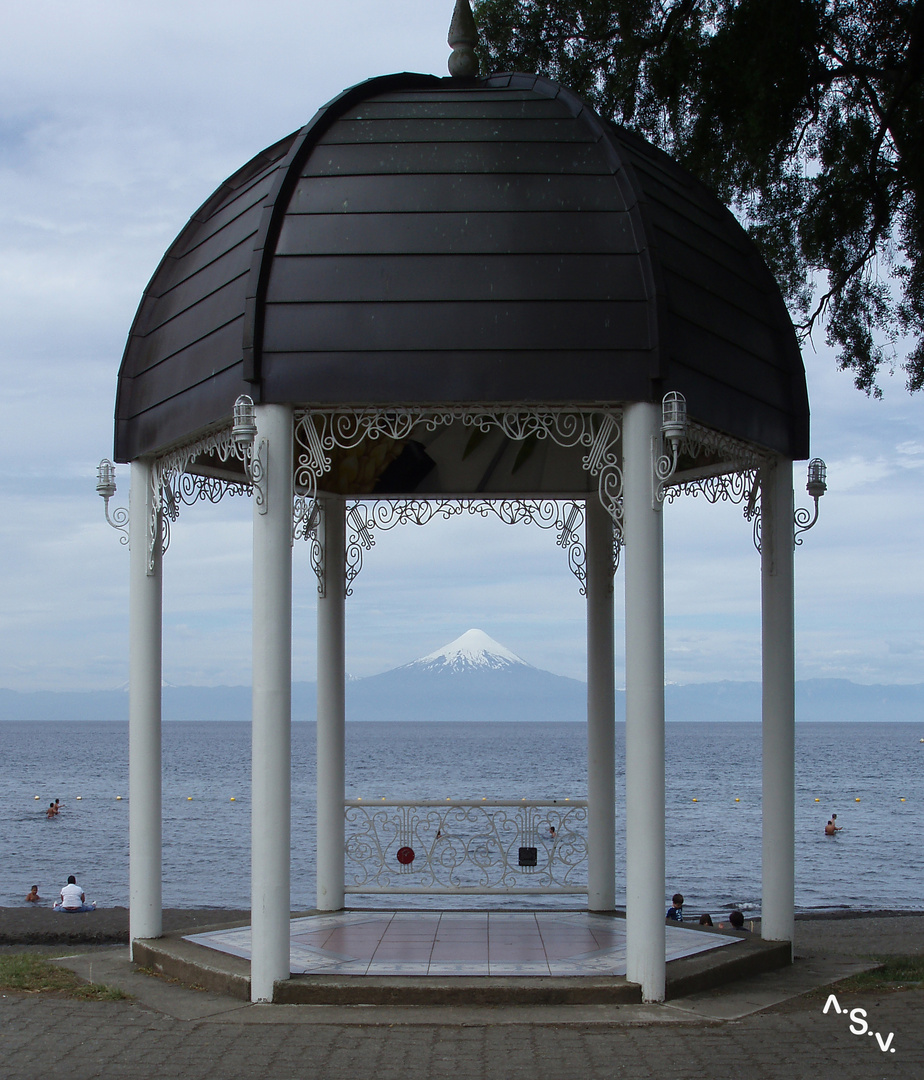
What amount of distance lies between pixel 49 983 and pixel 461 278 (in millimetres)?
5798

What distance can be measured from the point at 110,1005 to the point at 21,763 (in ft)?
340

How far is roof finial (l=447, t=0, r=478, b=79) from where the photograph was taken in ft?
31.8

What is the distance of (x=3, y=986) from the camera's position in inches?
324

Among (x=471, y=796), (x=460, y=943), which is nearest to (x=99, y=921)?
(x=460, y=943)

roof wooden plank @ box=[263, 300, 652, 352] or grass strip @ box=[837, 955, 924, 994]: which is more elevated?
roof wooden plank @ box=[263, 300, 652, 352]

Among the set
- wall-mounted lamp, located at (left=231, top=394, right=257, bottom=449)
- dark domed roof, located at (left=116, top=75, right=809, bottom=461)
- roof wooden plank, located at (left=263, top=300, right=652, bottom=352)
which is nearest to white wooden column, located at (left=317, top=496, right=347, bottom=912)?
dark domed roof, located at (left=116, top=75, right=809, bottom=461)

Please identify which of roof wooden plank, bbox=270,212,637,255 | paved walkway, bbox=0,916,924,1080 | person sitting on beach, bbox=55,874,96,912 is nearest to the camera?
paved walkway, bbox=0,916,924,1080

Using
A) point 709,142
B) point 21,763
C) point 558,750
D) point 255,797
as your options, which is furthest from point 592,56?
point 558,750

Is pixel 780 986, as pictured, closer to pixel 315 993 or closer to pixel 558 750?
pixel 315 993

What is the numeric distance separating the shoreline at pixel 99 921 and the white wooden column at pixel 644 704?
13.0 metres

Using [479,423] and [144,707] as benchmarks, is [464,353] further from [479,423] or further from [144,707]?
[144,707]

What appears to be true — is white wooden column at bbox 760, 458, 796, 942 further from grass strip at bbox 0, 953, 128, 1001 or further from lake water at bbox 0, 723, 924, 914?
lake water at bbox 0, 723, 924, 914

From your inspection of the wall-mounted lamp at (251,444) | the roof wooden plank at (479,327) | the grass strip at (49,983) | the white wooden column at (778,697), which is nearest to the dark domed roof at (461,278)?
the roof wooden plank at (479,327)

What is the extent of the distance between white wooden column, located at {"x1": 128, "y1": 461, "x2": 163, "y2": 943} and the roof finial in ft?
13.8
